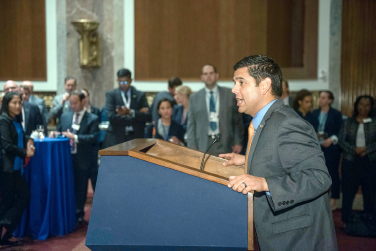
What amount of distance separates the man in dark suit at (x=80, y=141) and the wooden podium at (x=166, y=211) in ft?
10.8

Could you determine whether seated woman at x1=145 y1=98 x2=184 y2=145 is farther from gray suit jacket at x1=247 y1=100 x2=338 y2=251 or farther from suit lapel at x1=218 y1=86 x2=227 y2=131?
gray suit jacket at x1=247 y1=100 x2=338 y2=251

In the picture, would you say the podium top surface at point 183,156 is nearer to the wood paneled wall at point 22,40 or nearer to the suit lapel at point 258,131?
the suit lapel at point 258,131

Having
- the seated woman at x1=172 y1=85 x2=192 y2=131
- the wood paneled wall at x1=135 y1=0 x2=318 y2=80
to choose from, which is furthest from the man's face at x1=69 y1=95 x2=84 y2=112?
the wood paneled wall at x1=135 y1=0 x2=318 y2=80

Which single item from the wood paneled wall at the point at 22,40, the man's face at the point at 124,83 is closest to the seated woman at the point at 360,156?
the man's face at the point at 124,83

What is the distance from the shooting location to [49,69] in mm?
8094

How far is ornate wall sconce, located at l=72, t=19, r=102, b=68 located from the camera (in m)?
7.61

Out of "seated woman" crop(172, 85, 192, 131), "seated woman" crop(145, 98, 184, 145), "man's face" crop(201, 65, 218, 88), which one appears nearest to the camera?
"man's face" crop(201, 65, 218, 88)

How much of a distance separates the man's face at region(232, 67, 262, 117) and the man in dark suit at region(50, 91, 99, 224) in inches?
131

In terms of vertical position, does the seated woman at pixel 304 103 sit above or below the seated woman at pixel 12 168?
above

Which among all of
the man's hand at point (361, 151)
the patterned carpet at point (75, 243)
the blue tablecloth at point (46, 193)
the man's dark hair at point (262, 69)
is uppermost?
the man's dark hair at point (262, 69)

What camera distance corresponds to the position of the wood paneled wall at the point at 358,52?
750 centimetres

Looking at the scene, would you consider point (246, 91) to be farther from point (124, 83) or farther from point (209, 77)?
point (124, 83)

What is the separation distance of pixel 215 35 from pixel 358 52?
276 centimetres

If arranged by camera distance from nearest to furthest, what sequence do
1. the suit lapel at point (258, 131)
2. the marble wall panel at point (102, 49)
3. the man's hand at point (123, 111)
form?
1. the suit lapel at point (258, 131)
2. the man's hand at point (123, 111)
3. the marble wall panel at point (102, 49)
